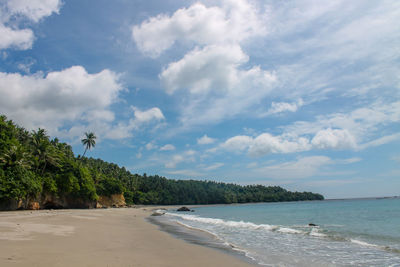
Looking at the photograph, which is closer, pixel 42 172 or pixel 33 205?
pixel 33 205

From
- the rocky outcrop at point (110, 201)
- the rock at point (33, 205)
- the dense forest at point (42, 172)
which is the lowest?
the rocky outcrop at point (110, 201)

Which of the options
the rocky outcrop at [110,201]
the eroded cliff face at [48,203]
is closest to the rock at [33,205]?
the eroded cliff face at [48,203]

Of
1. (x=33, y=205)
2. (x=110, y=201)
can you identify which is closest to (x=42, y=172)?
(x=33, y=205)

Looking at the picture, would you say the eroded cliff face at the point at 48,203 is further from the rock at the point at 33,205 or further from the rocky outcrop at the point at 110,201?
the rocky outcrop at the point at 110,201

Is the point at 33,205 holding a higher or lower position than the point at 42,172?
lower

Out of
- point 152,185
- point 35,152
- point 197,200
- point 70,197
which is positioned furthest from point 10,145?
point 197,200

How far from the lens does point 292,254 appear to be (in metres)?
11.4

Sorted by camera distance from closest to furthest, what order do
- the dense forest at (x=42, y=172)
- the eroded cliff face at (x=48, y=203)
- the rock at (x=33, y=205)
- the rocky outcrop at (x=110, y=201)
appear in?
the dense forest at (x=42, y=172)
the eroded cliff face at (x=48, y=203)
the rock at (x=33, y=205)
the rocky outcrop at (x=110, y=201)

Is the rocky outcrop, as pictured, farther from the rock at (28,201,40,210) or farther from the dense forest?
the rock at (28,201,40,210)

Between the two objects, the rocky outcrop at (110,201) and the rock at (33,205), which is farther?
the rocky outcrop at (110,201)

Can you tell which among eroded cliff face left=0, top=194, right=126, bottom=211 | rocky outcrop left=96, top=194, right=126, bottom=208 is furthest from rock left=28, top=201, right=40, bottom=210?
rocky outcrop left=96, top=194, right=126, bottom=208

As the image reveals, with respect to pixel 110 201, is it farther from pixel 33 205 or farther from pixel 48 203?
pixel 33 205

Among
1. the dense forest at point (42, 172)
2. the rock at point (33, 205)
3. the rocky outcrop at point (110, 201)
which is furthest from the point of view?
the rocky outcrop at point (110, 201)

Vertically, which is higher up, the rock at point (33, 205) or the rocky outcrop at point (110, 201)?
the rock at point (33, 205)
